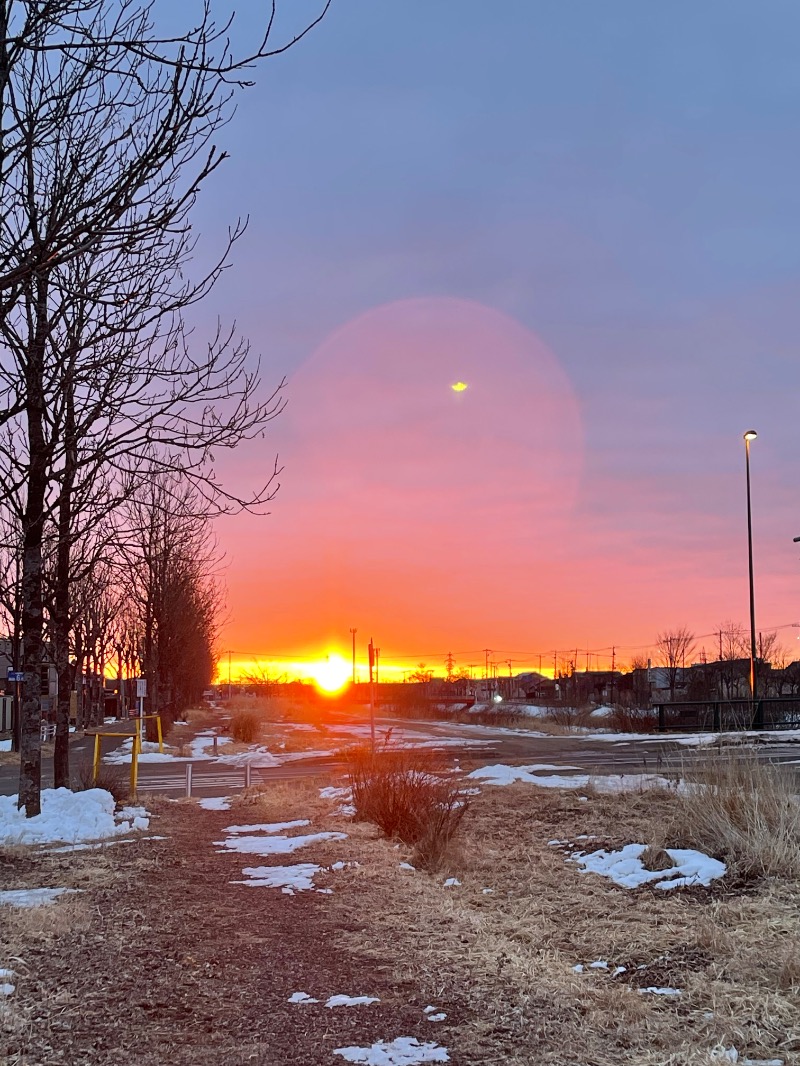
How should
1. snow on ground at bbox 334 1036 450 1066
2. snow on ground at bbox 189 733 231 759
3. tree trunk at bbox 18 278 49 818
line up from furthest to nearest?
snow on ground at bbox 189 733 231 759
tree trunk at bbox 18 278 49 818
snow on ground at bbox 334 1036 450 1066

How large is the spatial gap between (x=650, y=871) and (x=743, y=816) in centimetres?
99

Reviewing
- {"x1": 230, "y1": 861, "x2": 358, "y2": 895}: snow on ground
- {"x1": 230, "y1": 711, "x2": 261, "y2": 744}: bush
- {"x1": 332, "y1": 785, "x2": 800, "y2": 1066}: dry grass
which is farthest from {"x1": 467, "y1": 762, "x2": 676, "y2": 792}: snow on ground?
{"x1": 230, "y1": 711, "x2": 261, "y2": 744}: bush

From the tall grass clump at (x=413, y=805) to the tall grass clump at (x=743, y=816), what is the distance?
2.30 meters

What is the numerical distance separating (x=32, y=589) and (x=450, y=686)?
82.7 metres

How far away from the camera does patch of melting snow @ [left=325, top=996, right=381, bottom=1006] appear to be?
14.8 feet

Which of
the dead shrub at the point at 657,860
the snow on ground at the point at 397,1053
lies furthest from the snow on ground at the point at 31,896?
the dead shrub at the point at 657,860

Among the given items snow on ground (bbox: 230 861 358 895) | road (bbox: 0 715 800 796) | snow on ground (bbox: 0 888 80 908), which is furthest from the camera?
road (bbox: 0 715 800 796)

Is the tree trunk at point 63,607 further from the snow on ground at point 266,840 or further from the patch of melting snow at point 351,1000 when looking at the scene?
the patch of melting snow at point 351,1000

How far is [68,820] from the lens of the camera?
32.6ft

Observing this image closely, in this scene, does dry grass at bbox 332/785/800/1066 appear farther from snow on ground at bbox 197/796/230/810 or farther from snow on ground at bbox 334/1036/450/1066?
snow on ground at bbox 197/796/230/810

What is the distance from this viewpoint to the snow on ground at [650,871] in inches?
291

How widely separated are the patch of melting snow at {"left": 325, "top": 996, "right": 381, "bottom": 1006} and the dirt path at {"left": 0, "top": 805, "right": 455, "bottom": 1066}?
6cm

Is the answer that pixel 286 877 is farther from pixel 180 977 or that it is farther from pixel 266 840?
pixel 180 977

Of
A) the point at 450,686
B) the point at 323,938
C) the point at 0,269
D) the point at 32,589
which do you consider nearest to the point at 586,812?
the point at 323,938
